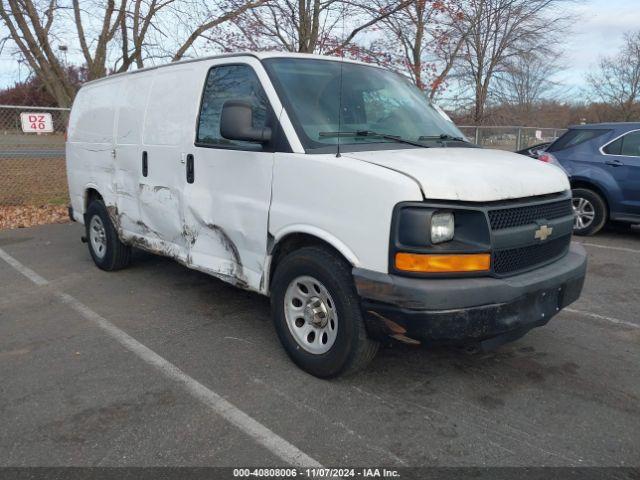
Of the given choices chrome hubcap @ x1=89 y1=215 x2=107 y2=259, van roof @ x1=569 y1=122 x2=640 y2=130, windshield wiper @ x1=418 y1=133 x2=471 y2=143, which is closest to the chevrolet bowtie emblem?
windshield wiper @ x1=418 y1=133 x2=471 y2=143

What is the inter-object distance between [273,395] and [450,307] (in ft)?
4.09

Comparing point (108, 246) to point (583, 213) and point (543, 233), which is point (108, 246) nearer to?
point (543, 233)

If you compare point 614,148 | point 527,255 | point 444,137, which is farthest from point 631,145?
point 527,255

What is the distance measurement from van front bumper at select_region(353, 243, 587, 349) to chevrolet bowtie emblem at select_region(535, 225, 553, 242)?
0.25m

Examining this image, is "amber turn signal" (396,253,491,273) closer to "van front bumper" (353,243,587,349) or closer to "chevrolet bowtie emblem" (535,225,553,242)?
"van front bumper" (353,243,587,349)

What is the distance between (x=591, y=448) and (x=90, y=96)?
5.95m

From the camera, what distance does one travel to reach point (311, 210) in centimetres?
330

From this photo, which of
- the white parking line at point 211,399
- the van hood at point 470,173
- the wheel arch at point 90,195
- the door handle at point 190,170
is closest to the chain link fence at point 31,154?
the wheel arch at point 90,195

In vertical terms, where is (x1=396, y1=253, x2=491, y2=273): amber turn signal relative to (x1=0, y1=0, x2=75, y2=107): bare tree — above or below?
below

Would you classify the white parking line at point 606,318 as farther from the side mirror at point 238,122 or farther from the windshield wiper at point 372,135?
the side mirror at point 238,122

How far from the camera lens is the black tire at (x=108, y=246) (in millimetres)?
5844

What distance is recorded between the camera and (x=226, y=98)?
410cm

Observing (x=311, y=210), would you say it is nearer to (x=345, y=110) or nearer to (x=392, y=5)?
(x=345, y=110)

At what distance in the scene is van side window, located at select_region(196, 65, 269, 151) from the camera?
377 centimetres
